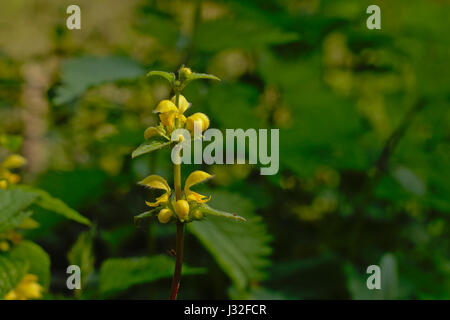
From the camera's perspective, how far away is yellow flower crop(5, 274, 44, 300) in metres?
0.39

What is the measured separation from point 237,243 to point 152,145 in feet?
0.86

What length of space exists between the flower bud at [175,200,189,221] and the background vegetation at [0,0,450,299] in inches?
5.5

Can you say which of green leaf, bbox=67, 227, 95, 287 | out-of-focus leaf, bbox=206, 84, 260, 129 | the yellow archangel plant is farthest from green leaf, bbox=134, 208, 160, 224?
out-of-focus leaf, bbox=206, 84, 260, 129

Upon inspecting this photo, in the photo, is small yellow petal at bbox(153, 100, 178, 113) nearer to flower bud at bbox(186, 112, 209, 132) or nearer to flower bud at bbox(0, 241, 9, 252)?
flower bud at bbox(186, 112, 209, 132)

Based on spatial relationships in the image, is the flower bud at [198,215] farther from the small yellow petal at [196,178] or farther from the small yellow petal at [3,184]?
the small yellow petal at [3,184]

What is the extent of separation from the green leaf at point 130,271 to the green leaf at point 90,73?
0.17 m

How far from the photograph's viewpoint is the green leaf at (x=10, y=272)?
350 millimetres

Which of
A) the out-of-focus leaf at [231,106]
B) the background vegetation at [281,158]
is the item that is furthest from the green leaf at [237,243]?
the out-of-focus leaf at [231,106]

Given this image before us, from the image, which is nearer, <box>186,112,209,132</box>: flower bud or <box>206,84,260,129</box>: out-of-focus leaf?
<box>186,112,209,132</box>: flower bud
